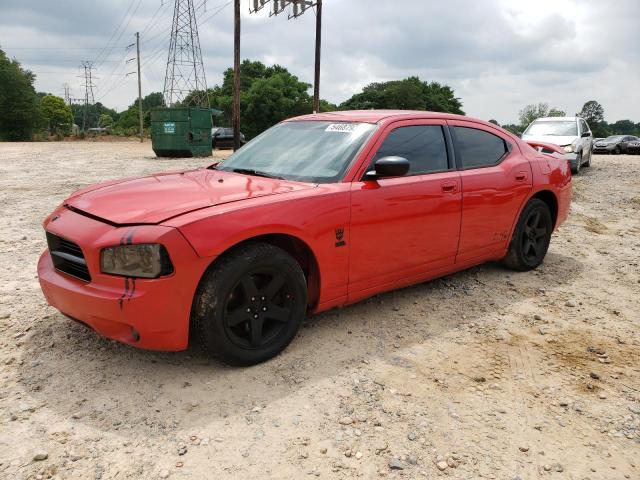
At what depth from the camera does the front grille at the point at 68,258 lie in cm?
285

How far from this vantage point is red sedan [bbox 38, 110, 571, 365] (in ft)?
8.84

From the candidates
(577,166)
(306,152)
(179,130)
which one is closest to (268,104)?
(179,130)

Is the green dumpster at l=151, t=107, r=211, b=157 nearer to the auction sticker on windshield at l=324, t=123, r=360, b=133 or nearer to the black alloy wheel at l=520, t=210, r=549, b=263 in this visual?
the black alloy wheel at l=520, t=210, r=549, b=263

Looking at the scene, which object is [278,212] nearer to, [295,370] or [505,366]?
[295,370]

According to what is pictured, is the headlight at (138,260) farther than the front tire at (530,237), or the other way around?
the front tire at (530,237)

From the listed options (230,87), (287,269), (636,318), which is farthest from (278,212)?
(230,87)

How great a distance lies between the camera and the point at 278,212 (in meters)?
3.01

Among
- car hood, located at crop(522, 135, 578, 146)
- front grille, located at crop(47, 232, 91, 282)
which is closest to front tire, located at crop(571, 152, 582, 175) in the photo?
car hood, located at crop(522, 135, 578, 146)

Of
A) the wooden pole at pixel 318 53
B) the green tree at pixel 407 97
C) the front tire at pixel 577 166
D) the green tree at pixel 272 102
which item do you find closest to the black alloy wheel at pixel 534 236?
the front tire at pixel 577 166

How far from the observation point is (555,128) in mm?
14414

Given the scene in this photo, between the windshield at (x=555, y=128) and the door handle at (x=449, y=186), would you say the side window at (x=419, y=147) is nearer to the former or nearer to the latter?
the door handle at (x=449, y=186)

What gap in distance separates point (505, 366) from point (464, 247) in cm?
126

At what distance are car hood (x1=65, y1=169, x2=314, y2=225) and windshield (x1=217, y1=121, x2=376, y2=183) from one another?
0.18 metres

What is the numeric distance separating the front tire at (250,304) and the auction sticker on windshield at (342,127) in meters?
1.18
